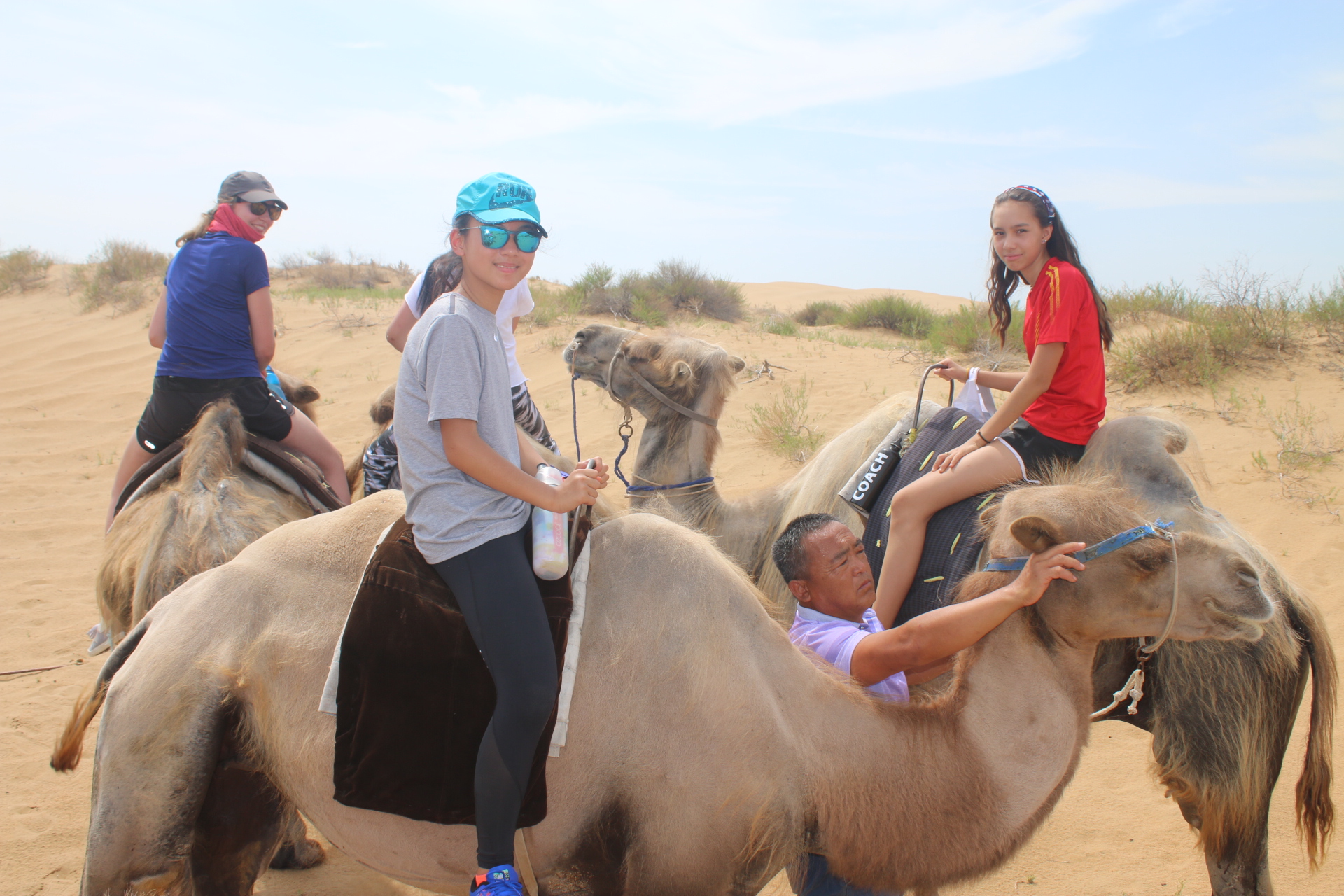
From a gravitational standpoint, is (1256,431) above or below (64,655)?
above

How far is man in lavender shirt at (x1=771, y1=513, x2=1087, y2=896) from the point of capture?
1966mm

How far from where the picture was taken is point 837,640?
255 cm

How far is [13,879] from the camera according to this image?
361 cm

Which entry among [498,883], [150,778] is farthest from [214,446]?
[498,883]

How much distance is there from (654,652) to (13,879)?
3518 millimetres

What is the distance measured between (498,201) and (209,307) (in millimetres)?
2514

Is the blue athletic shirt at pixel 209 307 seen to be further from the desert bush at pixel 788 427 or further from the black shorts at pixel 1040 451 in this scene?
the desert bush at pixel 788 427

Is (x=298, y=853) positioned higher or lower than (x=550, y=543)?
lower

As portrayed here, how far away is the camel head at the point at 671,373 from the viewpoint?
460cm

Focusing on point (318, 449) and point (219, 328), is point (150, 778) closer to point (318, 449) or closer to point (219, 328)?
point (318, 449)

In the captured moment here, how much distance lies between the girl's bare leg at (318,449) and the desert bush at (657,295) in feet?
39.5

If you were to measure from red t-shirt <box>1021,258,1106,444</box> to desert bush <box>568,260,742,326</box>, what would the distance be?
1305cm

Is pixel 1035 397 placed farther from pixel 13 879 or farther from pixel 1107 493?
pixel 13 879

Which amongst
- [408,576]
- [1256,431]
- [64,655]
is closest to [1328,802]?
[408,576]
